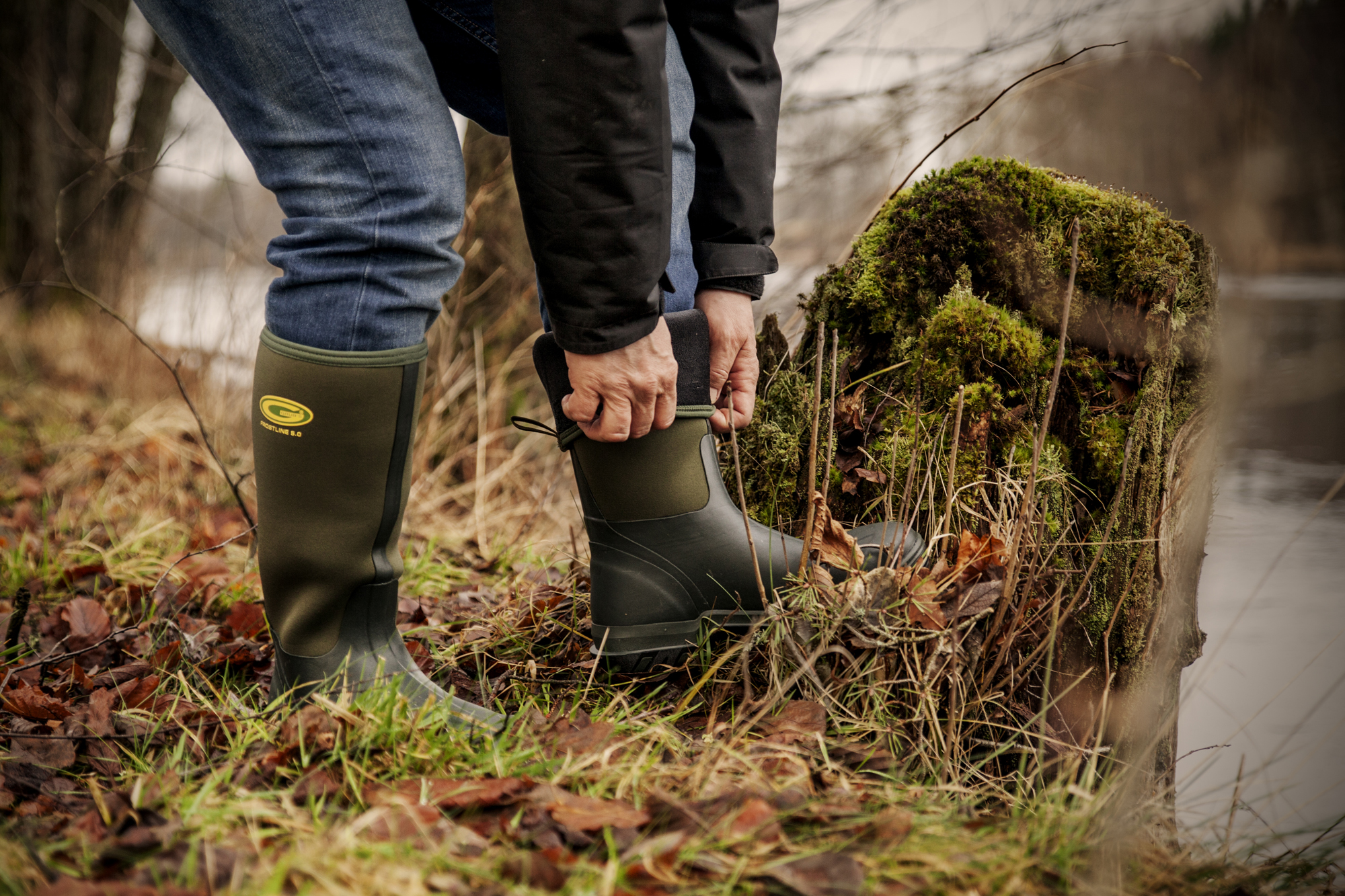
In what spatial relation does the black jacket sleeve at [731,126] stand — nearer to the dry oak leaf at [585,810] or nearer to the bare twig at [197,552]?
the dry oak leaf at [585,810]

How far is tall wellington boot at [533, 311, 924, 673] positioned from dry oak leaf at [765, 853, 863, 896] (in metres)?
0.57

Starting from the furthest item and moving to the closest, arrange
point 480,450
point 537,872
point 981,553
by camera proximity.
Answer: point 480,450 < point 981,553 < point 537,872

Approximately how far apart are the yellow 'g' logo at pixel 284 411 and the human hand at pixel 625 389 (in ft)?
1.35

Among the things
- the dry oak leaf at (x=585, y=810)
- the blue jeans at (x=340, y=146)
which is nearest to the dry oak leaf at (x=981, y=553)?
the dry oak leaf at (x=585, y=810)

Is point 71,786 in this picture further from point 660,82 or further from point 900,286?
point 900,286

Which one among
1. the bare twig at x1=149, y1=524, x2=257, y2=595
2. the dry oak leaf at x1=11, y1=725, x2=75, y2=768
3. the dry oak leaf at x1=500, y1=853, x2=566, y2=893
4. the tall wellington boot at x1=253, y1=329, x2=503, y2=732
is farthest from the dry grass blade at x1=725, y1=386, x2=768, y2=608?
the dry oak leaf at x1=11, y1=725, x2=75, y2=768

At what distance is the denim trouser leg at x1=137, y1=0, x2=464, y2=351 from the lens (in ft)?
3.86

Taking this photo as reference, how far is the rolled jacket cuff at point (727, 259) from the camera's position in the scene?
1.58 meters

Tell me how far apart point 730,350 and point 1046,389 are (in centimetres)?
64

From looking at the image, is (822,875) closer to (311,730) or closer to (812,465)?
(812,465)

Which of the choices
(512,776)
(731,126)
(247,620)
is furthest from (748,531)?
(247,620)

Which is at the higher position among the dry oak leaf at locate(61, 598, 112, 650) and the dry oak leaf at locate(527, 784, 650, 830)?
the dry oak leaf at locate(527, 784, 650, 830)

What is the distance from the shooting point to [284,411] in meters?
1.31

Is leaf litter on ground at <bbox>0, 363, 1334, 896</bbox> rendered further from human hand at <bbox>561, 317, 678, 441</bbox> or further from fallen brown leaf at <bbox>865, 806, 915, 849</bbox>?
human hand at <bbox>561, 317, 678, 441</bbox>
